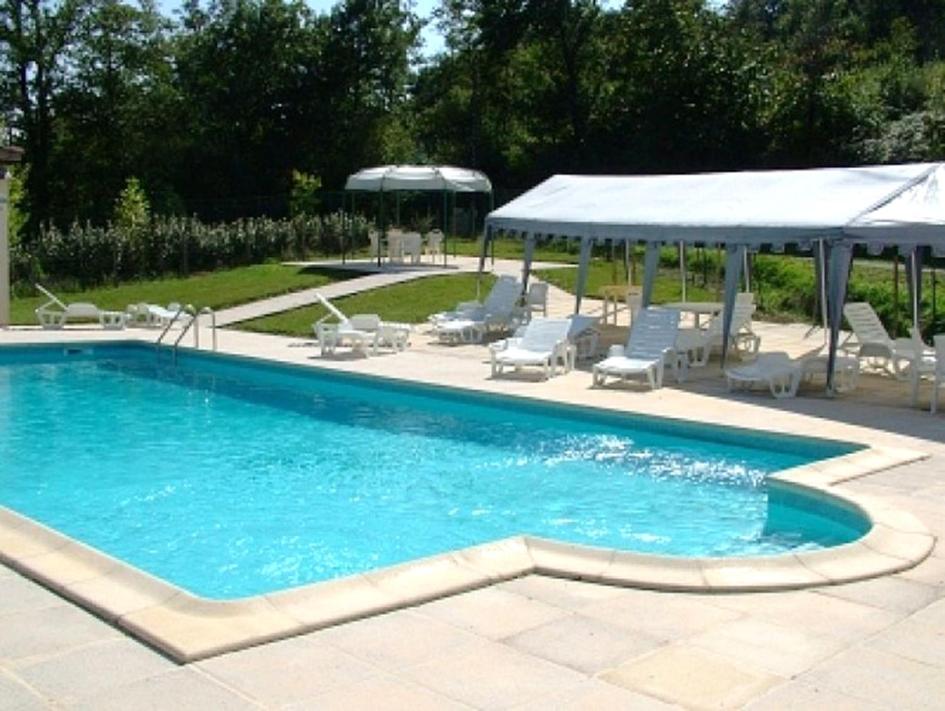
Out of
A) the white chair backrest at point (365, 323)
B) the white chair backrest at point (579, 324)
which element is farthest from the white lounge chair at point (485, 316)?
the white chair backrest at point (579, 324)

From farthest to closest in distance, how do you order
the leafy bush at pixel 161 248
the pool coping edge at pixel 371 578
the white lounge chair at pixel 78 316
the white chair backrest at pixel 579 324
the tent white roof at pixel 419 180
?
the leafy bush at pixel 161 248
the tent white roof at pixel 419 180
the white lounge chair at pixel 78 316
the white chair backrest at pixel 579 324
the pool coping edge at pixel 371 578

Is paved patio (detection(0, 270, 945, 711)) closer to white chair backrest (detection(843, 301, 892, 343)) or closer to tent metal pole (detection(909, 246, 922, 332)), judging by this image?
white chair backrest (detection(843, 301, 892, 343))

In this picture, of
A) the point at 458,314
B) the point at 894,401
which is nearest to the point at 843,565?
the point at 894,401

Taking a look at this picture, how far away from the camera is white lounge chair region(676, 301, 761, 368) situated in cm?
1470

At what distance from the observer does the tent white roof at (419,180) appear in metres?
23.2

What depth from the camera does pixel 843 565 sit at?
6207 mm

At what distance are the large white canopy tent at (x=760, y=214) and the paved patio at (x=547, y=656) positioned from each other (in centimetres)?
647

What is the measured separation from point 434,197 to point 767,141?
1089cm

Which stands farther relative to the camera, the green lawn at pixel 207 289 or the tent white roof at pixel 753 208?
the green lawn at pixel 207 289

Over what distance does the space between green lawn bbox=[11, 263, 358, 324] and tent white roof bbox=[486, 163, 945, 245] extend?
699 cm

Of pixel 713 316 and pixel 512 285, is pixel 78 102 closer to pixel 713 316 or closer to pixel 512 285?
pixel 512 285

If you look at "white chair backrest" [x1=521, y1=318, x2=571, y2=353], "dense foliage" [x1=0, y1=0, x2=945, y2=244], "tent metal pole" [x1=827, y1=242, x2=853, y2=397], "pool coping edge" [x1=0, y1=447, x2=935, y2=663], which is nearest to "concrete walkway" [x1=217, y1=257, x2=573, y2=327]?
"white chair backrest" [x1=521, y1=318, x2=571, y2=353]

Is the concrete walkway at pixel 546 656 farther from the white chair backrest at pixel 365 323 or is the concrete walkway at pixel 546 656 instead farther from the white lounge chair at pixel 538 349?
the white chair backrest at pixel 365 323

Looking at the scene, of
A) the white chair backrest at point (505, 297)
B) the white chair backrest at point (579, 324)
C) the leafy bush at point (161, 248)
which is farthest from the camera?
the leafy bush at point (161, 248)
